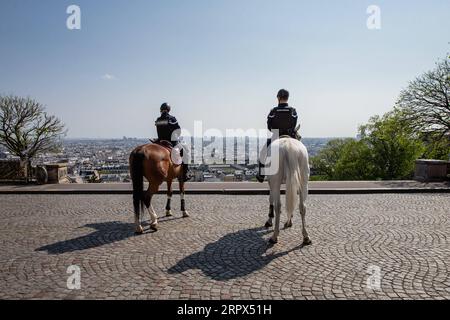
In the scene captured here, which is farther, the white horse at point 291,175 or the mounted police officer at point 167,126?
the mounted police officer at point 167,126

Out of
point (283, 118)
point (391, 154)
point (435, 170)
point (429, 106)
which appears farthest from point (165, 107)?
point (391, 154)

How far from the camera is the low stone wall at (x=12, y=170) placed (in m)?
13.8

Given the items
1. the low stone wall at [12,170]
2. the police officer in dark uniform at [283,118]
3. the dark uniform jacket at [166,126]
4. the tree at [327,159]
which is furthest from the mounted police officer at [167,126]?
the tree at [327,159]

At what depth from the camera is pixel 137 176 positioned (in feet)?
20.4

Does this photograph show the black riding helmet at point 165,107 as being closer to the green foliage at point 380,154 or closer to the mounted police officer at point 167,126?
the mounted police officer at point 167,126

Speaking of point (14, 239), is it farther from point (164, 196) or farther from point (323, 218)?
point (323, 218)

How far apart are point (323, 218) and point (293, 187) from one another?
104 inches

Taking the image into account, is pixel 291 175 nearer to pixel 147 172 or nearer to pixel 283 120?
Result: pixel 283 120

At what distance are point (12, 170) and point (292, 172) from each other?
1448 centimetres

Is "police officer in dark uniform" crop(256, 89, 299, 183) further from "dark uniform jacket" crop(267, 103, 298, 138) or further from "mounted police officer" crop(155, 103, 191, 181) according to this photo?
"mounted police officer" crop(155, 103, 191, 181)

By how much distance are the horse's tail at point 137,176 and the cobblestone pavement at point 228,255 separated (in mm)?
746

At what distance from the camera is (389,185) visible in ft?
37.9
